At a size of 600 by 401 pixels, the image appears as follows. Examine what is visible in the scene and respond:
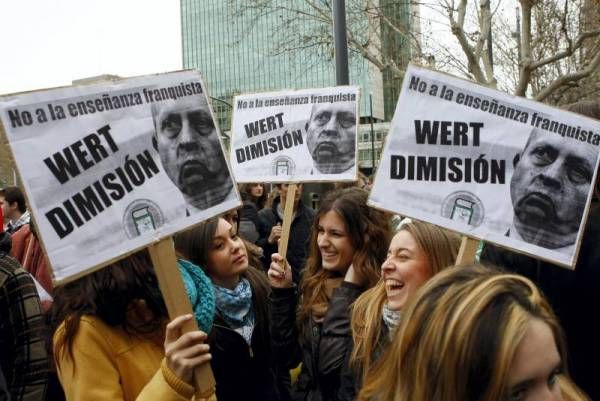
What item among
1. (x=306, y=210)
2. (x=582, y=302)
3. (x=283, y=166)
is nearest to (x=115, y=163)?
(x=582, y=302)

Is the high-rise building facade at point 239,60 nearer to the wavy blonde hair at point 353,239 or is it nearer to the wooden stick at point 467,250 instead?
the wavy blonde hair at point 353,239

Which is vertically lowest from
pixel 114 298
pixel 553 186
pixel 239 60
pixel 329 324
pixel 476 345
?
pixel 329 324

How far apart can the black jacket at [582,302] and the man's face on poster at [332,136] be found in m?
1.82

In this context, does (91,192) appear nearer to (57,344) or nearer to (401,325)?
(57,344)

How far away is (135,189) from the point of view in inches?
89.3

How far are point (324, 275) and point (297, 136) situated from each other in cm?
129

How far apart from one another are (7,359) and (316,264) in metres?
1.69

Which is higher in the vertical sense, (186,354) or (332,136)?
(332,136)

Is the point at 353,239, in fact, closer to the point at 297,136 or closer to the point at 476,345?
the point at 297,136

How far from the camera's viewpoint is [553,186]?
268 centimetres

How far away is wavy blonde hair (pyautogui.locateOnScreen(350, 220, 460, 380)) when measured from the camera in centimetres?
263

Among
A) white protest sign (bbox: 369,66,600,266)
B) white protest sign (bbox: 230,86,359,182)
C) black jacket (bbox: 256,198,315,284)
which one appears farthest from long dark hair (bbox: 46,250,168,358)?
black jacket (bbox: 256,198,315,284)

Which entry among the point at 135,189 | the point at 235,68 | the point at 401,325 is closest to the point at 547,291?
the point at 401,325

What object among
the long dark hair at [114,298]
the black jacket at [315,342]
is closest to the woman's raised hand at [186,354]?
the long dark hair at [114,298]
